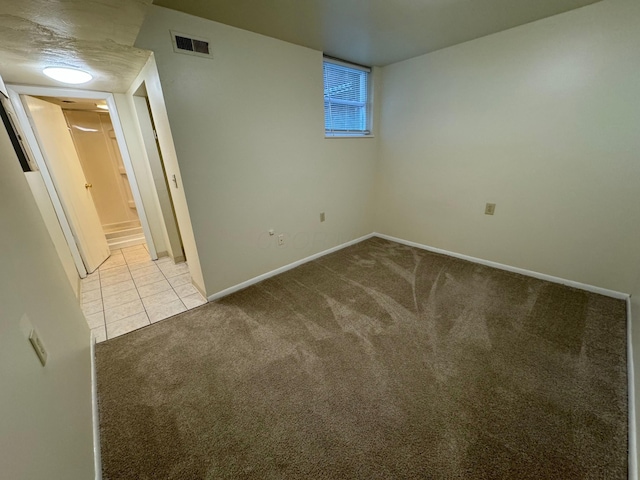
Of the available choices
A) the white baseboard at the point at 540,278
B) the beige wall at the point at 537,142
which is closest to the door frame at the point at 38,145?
the white baseboard at the point at 540,278

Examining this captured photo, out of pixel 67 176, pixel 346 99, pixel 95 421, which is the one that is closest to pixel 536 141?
pixel 346 99

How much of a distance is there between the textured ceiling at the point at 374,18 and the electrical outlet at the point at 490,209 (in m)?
1.55

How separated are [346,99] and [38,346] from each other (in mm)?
3337

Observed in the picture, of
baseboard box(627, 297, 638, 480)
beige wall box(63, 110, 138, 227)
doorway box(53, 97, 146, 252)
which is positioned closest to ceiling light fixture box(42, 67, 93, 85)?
doorway box(53, 97, 146, 252)

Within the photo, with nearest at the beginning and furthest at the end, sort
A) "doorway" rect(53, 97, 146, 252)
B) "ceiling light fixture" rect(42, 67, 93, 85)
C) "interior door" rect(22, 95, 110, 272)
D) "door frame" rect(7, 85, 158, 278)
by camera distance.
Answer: "ceiling light fixture" rect(42, 67, 93, 85) < "door frame" rect(7, 85, 158, 278) < "interior door" rect(22, 95, 110, 272) < "doorway" rect(53, 97, 146, 252)

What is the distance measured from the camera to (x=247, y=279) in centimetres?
262

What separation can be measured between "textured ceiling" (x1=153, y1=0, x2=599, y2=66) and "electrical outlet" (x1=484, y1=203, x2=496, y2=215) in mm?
1550

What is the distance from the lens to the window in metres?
2.88

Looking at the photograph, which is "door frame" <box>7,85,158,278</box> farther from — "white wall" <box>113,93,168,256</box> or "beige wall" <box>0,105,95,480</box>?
"beige wall" <box>0,105,95,480</box>

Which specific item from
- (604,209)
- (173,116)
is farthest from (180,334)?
(604,209)

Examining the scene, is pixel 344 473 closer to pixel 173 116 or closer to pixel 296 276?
pixel 296 276

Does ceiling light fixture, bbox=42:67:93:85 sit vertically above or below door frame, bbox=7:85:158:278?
above

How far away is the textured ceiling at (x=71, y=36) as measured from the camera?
1.22 metres

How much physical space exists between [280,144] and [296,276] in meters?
1.40
